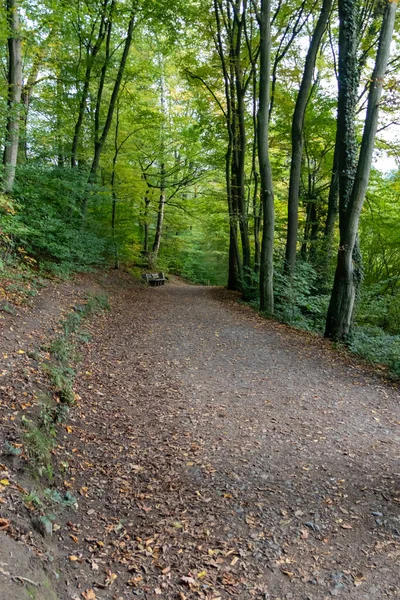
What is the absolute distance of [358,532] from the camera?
117 inches

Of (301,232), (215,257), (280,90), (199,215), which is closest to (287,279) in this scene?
(301,232)

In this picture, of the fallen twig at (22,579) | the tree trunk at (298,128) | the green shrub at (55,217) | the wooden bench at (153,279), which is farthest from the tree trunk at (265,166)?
the fallen twig at (22,579)

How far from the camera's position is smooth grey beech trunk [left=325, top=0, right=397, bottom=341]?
7.32 meters

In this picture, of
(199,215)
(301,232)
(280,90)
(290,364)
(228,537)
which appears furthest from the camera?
(199,215)

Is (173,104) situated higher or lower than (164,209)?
higher

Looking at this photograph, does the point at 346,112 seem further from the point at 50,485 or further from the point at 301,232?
the point at 50,485

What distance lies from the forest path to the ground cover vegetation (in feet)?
8.55

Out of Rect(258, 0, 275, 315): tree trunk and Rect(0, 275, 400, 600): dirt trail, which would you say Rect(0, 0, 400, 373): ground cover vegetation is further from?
Rect(0, 275, 400, 600): dirt trail

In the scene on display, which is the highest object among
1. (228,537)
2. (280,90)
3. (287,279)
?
(280,90)

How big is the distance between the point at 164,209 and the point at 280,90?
8.97m

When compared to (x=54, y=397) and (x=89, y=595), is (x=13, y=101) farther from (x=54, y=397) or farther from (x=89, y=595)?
(x=89, y=595)

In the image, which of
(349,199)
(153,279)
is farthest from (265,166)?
(153,279)

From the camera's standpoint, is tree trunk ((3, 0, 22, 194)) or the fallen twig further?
tree trunk ((3, 0, 22, 194))

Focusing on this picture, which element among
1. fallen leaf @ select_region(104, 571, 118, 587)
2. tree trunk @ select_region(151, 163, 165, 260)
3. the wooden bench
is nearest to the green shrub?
the wooden bench
